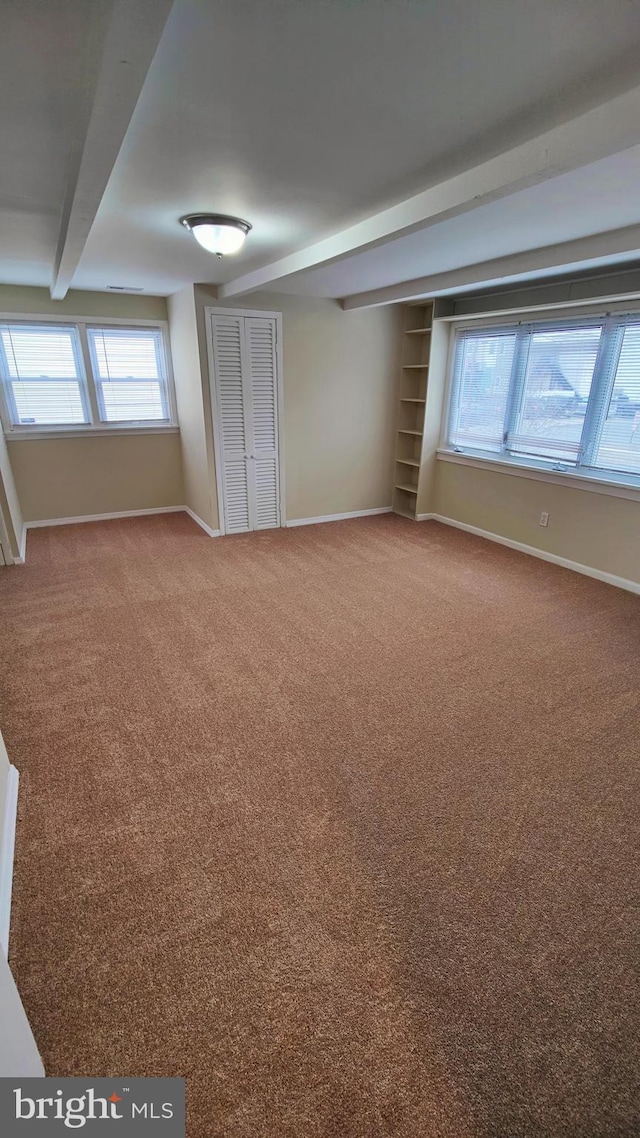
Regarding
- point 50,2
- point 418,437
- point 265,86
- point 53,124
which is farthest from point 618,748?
point 418,437

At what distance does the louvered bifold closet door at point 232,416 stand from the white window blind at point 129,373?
113cm

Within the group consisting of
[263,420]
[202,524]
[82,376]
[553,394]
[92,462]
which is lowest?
[202,524]

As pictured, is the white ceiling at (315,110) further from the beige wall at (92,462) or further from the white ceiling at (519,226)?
the beige wall at (92,462)

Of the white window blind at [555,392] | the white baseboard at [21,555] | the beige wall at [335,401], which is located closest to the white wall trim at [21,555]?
the white baseboard at [21,555]

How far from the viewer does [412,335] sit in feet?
17.6

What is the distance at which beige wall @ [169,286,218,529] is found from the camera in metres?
4.51

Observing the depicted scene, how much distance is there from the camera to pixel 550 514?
433 cm

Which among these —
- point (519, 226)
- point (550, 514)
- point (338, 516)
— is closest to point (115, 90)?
point (519, 226)

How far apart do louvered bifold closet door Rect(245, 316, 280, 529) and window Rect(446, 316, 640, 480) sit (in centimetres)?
193

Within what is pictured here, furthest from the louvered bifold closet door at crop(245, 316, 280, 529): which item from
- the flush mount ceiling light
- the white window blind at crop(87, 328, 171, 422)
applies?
the flush mount ceiling light

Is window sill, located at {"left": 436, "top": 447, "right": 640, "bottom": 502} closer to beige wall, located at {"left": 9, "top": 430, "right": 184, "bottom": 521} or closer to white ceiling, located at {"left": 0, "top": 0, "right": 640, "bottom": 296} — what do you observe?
white ceiling, located at {"left": 0, "top": 0, "right": 640, "bottom": 296}

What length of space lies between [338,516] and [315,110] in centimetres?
427

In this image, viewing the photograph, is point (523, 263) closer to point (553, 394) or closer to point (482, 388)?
point (553, 394)

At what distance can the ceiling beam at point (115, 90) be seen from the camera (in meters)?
0.98
